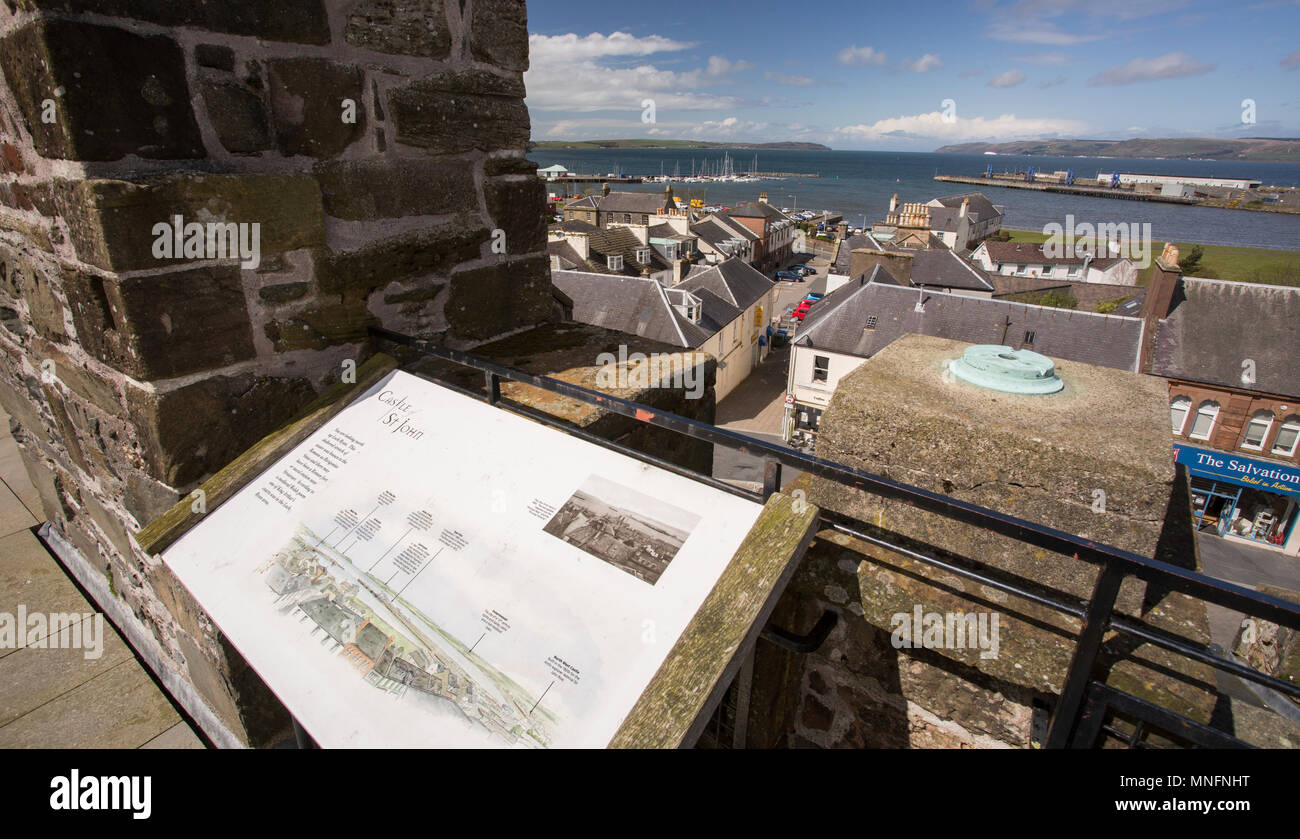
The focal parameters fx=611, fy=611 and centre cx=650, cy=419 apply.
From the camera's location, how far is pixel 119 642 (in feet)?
9.55

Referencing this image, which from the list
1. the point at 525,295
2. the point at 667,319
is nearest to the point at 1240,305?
the point at 667,319

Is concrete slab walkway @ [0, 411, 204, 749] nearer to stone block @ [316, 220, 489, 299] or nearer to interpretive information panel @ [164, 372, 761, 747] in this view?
interpretive information panel @ [164, 372, 761, 747]

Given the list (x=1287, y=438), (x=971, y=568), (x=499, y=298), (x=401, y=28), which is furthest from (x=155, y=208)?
(x=1287, y=438)

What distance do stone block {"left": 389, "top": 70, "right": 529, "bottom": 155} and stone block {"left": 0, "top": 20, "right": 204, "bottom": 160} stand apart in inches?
33.8

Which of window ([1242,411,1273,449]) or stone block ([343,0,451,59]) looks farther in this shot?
window ([1242,411,1273,449])

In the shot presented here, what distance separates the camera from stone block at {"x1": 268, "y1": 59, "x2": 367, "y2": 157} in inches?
94.0

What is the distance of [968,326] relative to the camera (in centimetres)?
2209

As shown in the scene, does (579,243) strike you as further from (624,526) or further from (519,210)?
(624,526)

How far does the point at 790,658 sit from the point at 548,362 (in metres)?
1.80

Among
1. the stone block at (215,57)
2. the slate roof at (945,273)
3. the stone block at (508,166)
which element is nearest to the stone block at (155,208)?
the stone block at (215,57)

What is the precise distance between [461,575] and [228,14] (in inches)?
86.6

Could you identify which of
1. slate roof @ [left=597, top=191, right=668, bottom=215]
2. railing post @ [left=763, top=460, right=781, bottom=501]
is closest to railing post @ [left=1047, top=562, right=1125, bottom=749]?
railing post @ [left=763, top=460, right=781, bottom=501]

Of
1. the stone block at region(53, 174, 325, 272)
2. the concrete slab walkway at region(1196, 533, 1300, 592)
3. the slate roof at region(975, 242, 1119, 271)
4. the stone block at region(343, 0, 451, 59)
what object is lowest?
the concrete slab walkway at region(1196, 533, 1300, 592)

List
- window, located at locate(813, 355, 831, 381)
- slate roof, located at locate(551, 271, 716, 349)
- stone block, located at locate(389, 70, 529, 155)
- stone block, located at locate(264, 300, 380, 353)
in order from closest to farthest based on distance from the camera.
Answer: stone block, located at locate(264, 300, 380, 353)
stone block, located at locate(389, 70, 529, 155)
window, located at locate(813, 355, 831, 381)
slate roof, located at locate(551, 271, 716, 349)
